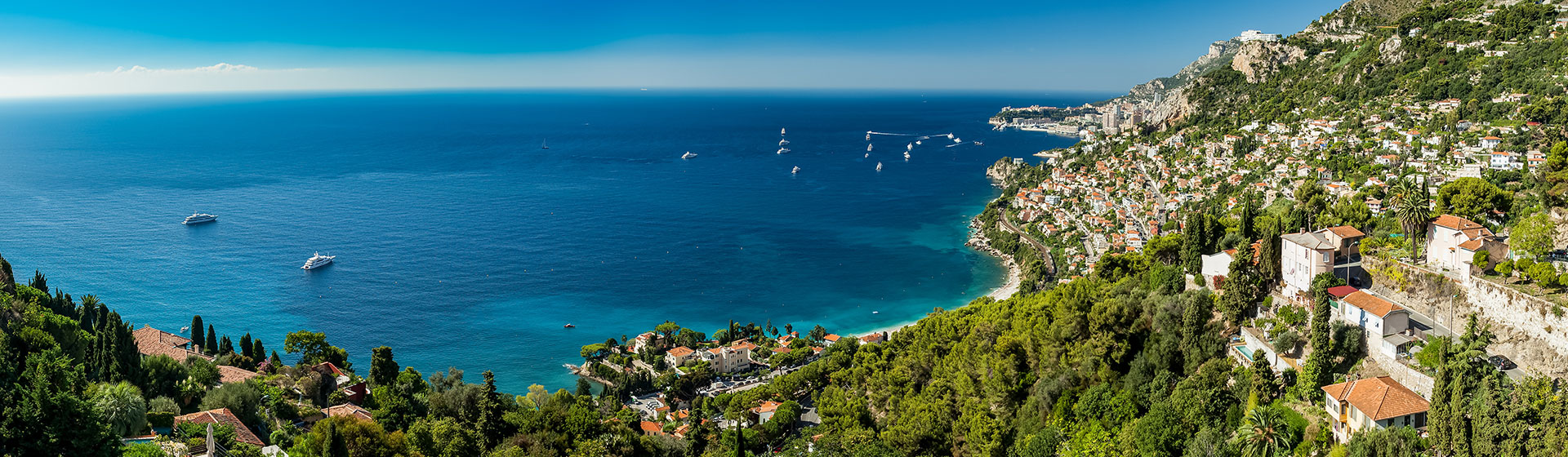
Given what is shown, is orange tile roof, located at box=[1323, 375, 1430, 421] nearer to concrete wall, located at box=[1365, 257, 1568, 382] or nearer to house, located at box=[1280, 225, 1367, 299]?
concrete wall, located at box=[1365, 257, 1568, 382]

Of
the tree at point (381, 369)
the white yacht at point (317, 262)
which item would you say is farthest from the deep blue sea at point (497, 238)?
the tree at point (381, 369)

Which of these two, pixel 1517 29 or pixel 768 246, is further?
pixel 768 246

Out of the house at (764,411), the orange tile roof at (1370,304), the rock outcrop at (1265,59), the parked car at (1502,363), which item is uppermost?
the rock outcrop at (1265,59)

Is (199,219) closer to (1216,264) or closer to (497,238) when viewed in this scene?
(497,238)

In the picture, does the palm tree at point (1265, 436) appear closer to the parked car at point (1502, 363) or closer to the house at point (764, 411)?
the parked car at point (1502, 363)

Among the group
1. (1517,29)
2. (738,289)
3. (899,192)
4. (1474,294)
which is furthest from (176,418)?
(899,192)

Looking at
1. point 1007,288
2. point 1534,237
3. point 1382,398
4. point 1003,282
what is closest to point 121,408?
point 1382,398

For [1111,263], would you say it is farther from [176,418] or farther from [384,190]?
[384,190]
